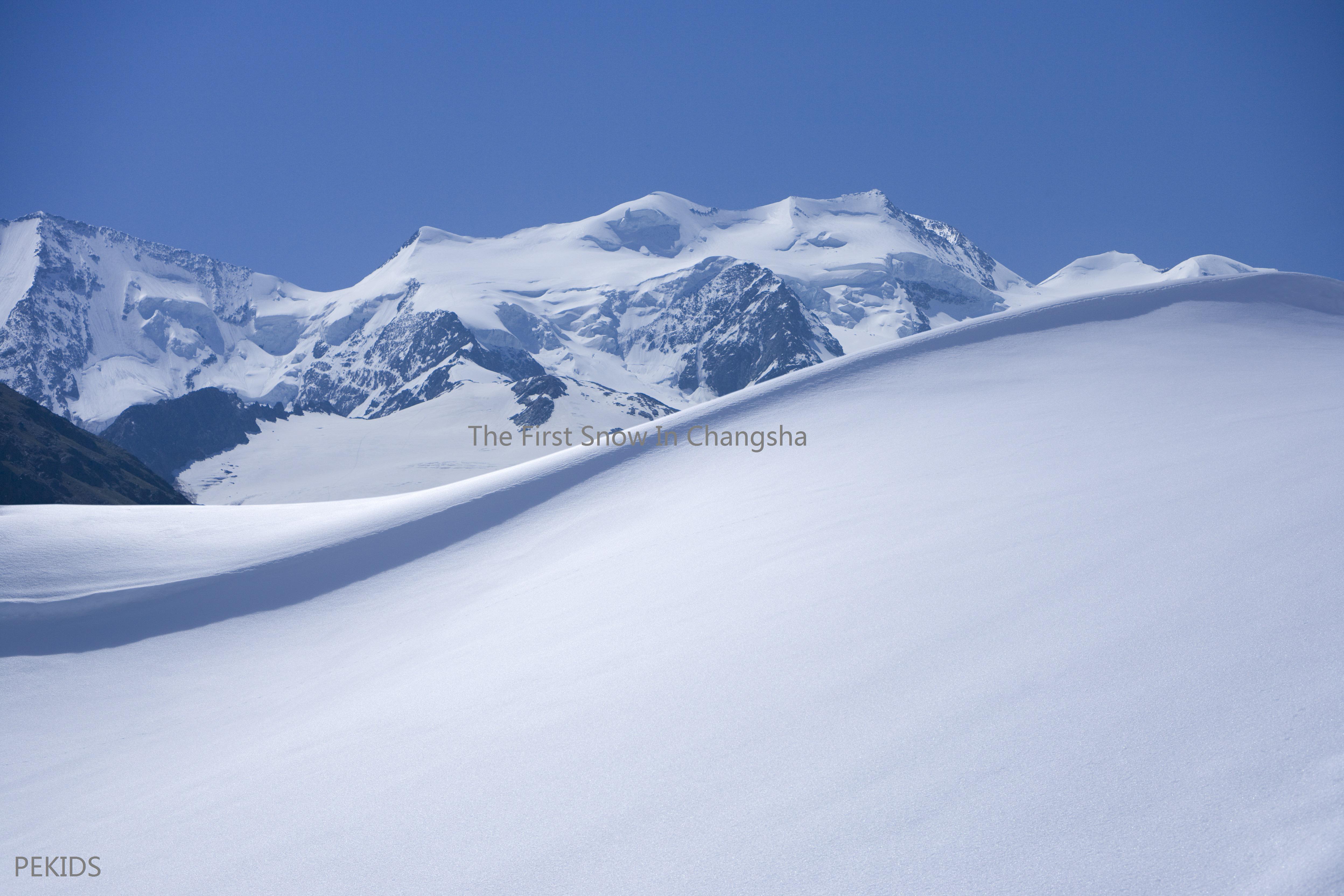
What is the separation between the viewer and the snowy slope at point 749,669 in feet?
11.8

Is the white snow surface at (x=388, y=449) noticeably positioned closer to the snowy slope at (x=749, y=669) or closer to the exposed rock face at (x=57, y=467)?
the exposed rock face at (x=57, y=467)

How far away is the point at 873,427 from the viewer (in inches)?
429

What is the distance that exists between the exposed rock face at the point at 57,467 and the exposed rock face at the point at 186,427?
106 metres

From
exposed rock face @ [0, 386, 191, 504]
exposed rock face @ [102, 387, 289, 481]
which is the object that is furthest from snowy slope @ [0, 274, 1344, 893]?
exposed rock face @ [102, 387, 289, 481]

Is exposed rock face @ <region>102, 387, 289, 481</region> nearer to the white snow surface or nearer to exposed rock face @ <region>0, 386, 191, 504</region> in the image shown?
the white snow surface

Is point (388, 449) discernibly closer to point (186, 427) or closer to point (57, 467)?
point (186, 427)

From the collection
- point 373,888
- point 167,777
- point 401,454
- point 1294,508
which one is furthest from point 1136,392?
point 401,454

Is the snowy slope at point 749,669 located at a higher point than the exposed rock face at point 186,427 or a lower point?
lower

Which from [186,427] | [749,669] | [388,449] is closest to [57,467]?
[749,669]

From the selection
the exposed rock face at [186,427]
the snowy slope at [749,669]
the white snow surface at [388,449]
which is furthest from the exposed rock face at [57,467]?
the exposed rock face at [186,427]

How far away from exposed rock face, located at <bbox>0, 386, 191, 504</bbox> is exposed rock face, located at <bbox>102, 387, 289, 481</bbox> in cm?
10625

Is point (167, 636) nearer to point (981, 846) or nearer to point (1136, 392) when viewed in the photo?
point (981, 846)

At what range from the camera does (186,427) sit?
565 ft

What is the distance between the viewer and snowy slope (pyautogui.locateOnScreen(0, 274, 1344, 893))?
11.8ft
